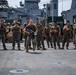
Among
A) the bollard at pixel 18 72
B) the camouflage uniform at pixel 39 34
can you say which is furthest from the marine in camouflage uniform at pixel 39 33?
the bollard at pixel 18 72

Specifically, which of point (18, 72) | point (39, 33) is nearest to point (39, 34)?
point (39, 33)

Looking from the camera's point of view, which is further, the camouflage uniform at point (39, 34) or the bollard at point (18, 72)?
the camouflage uniform at point (39, 34)

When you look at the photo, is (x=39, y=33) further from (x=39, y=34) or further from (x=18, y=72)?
(x=18, y=72)

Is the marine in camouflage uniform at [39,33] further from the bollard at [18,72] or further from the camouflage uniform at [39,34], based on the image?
the bollard at [18,72]

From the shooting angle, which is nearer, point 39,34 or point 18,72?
point 18,72

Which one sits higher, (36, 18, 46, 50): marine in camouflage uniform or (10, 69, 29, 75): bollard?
(36, 18, 46, 50): marine in camouflage uniform

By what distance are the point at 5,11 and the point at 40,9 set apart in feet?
64.4

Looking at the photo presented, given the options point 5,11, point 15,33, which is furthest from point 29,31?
point 5,11

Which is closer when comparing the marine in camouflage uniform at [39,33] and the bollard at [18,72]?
the bollard at [18,72]

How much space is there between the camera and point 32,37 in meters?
19.8

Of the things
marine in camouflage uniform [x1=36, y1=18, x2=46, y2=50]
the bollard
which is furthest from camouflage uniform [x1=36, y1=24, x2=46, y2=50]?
the bollard

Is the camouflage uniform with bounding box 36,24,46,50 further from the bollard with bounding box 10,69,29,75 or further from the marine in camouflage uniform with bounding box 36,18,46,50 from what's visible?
the bollard with bounding box 10,69,29,75

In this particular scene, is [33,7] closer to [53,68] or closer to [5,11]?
[5,11]

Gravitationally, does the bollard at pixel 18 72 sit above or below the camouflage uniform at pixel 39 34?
below
